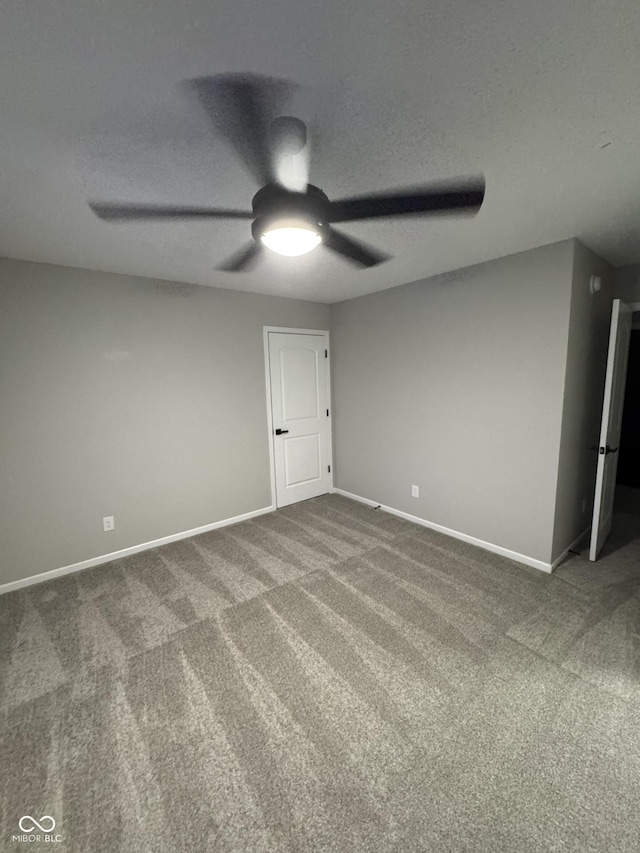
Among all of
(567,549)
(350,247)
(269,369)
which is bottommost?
(567,549)

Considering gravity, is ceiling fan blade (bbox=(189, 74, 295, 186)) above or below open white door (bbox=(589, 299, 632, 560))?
above

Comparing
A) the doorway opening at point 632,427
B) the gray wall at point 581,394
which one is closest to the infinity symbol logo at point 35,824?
the gray wall at point 581,394

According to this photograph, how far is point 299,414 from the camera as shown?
13.2 ft

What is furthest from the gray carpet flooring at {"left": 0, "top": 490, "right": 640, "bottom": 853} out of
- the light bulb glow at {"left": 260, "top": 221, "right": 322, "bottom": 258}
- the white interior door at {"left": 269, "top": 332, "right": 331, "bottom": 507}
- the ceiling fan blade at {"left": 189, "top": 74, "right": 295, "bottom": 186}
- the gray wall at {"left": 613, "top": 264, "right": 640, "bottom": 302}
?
the ceiling fan blade at {"left": 189, "top": 74, "right": 295, "bottom": 186}

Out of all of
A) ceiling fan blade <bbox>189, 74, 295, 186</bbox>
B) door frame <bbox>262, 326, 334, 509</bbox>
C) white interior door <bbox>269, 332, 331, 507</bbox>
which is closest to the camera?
ceiling fan blade <bbox>189, 74, 295, 186</bbox>

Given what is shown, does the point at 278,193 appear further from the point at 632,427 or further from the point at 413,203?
the point at 632,427

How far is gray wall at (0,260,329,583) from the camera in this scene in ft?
8.05

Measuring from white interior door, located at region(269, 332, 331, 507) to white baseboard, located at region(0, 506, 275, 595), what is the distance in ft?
1.51

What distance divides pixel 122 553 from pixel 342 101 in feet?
11.0

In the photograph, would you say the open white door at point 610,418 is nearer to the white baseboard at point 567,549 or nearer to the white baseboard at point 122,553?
the white baseboard at point 567,549

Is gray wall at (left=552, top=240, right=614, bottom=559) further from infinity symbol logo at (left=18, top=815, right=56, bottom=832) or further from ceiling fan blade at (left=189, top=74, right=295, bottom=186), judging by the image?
infinity symbol logo at (left=18, top=815, right=56, bottom=832)

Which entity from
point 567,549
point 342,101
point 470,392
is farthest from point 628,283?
point 342,101

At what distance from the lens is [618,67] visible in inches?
39.3

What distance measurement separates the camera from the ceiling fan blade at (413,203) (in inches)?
49.2
